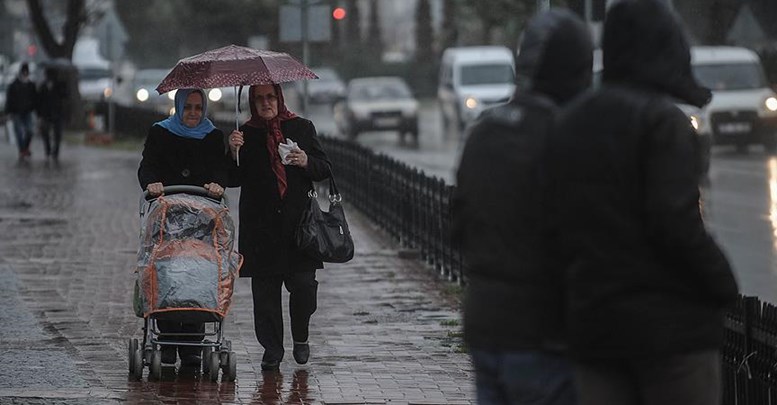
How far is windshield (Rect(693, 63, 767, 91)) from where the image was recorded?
116 ft

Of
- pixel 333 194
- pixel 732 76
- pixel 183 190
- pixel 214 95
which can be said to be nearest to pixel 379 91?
pixel 214 95

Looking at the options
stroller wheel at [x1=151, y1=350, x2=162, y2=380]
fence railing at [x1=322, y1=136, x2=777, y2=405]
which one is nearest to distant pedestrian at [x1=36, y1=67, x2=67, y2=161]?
fence railing at [x1=322, y1=136, x2=777, y2=405]

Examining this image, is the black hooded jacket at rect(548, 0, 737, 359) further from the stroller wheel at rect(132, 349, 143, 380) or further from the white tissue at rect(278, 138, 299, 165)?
the stroller wheel at rect(132, 349, 143, 380)

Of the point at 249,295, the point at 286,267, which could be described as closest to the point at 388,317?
the point at 249,295

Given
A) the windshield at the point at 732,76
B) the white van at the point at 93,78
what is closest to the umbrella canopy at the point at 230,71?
the windshield at the point at 732,76

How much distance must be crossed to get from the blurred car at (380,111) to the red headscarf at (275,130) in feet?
108

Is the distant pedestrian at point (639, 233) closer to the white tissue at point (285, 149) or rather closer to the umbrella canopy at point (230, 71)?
the white tissue at point (285, 149)

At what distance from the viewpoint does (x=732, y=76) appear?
35625 mm

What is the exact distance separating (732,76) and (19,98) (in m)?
14.3

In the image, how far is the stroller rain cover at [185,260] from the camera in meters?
8.78

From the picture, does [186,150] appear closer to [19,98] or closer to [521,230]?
[521,230]

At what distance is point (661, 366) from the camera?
440cm

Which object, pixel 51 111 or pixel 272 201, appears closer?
pixel 272 201

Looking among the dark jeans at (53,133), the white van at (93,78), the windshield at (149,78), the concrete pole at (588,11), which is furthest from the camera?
the white van at (93,78)
